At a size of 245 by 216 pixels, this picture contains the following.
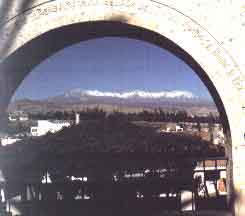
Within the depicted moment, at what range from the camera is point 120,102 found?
1105 centimetres

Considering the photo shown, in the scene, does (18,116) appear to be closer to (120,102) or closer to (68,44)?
(120,102)

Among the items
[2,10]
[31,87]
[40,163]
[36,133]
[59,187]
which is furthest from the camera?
[31,87]

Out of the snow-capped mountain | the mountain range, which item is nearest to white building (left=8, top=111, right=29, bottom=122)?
the mountain range

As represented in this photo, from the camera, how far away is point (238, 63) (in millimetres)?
5770

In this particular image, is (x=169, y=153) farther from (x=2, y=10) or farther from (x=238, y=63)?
(x=2, y=10)

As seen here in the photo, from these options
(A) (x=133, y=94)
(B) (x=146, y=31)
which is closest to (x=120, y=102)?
(A) (x=133, y=94)

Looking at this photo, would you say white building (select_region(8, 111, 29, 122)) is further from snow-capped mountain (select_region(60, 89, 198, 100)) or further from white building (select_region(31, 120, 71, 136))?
snow-capped mountain (select_region(60, 89, 198, 100))

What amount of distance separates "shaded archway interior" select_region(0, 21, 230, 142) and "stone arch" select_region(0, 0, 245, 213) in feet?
0.07

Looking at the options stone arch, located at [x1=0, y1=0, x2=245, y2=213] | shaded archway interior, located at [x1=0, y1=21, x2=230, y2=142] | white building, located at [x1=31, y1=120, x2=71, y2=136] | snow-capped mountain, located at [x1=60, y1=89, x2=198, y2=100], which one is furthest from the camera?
snow-capped mountain, located at [x1=60, y1=89, x2=198, y2=100]

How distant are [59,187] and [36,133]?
279 centimetres

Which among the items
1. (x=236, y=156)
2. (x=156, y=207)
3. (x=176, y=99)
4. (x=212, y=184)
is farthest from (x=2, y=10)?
(x=176, y=99)

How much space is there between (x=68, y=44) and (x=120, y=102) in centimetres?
455

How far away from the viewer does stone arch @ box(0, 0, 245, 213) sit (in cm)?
566

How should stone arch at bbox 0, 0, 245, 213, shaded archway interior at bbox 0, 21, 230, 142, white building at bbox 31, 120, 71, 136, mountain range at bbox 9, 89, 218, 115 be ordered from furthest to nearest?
1. mountain range at bbox 9, 89, 218, 115
2. white building at bbox 31, 120, 71, 136
3. shaded archway interior at bbox 0, 21, 230, 142
4. stone arch at bbox 0, 0, 245, 213
